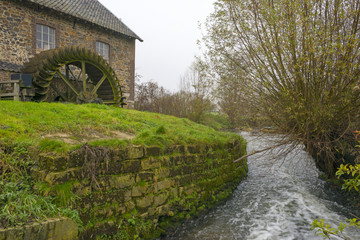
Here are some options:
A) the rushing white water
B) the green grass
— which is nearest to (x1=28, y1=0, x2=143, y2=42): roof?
the green grass

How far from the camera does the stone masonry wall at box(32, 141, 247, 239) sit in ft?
10.6

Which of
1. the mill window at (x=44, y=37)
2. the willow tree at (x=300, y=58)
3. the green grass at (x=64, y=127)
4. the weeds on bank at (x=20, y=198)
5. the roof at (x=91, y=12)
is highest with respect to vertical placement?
the roof at (x=91, y=12)

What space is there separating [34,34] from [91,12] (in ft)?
11.9

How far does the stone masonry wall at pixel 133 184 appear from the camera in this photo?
3.24 meters

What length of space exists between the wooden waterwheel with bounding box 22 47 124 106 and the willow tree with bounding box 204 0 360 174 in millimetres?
5230

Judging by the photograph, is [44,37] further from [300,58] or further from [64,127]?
[300,58]

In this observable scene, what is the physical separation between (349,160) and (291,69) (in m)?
2.79

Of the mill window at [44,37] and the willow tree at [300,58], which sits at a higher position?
the mill window at [44,37]

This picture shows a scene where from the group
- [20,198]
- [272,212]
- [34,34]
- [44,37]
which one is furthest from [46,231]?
[44,37]

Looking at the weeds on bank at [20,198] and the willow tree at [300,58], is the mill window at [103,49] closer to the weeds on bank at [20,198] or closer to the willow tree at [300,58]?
the willow tree at [300,58]

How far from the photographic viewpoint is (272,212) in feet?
17.6

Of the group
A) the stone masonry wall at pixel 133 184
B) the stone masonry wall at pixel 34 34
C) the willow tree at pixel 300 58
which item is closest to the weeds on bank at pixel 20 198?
the stone masonry wall at pixel 133 184

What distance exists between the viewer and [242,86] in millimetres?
6883

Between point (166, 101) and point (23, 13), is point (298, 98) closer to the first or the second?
point (23, 13)
